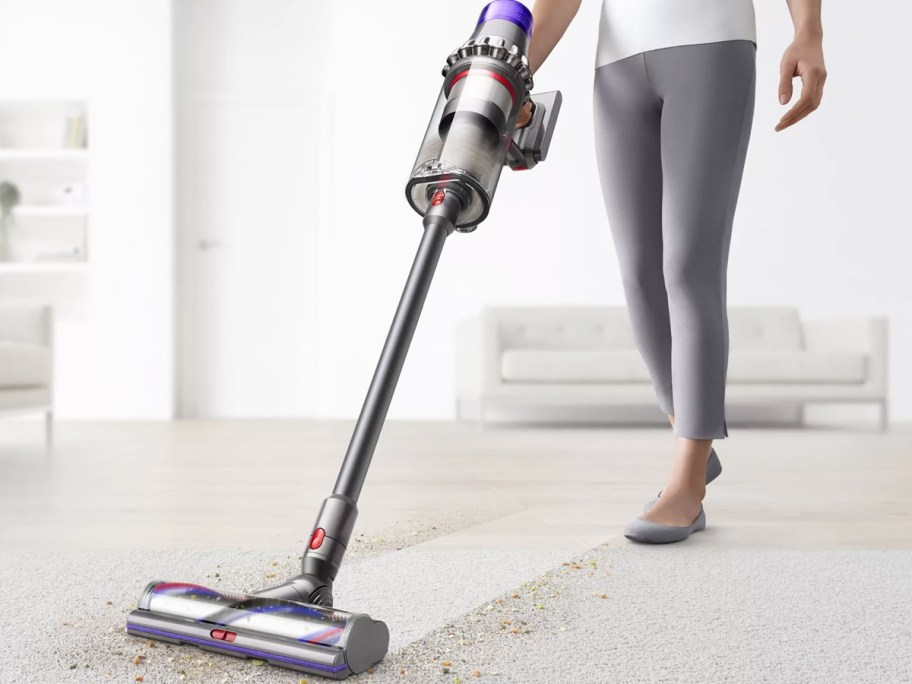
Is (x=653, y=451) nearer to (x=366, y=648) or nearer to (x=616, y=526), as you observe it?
(x=616, y=526)

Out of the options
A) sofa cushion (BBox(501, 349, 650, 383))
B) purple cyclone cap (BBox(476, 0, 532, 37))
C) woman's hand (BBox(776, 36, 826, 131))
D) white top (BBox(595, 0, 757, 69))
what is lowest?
sofa cushion (BBox(501, 349, 650, 383))

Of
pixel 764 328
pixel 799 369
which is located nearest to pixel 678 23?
pixel 799 369

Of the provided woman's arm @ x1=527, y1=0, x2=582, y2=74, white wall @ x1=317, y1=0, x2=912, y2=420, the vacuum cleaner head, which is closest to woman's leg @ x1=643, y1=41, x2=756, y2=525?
woman's arm @ x1=527, y1=0, x2=582, y2=74

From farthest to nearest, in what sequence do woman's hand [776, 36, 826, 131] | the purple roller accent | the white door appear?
the white door, woman's hand [776, 36, 826, 131], the purple roller accent

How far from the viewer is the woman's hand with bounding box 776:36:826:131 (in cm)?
116

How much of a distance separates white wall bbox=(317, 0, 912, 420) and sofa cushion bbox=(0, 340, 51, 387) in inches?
75.1

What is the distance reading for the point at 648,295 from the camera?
1.38m

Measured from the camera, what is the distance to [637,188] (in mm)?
1344

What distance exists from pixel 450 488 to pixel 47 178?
157 inches

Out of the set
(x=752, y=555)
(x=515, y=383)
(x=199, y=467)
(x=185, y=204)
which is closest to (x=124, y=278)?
(x=185, y=204)

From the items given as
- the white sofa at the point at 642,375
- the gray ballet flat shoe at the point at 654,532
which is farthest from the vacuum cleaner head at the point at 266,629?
the white sofa at the point at 642,375

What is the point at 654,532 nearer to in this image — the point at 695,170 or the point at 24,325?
the point at 695,170

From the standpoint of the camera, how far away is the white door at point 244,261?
4832 mm

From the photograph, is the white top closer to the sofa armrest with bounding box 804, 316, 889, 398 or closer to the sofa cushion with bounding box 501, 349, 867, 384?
the sofa cushion with bounding box 501, 349, 867, 384
